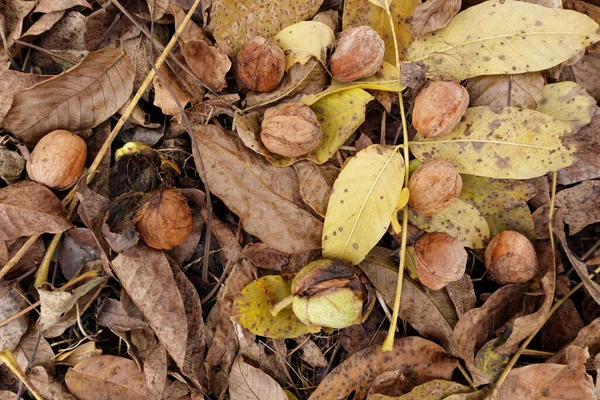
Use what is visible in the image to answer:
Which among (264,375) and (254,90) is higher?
(254,90)

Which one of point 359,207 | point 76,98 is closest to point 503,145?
point 359,207

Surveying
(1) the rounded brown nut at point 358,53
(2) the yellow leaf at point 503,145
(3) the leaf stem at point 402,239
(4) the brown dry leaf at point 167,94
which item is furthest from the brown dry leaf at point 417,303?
(4) the brown dry leaf at point 167,94

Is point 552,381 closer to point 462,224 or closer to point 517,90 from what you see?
point 462,224

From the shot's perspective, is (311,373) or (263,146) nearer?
(263,146)

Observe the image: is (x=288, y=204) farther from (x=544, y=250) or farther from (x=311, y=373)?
(x=544, y=250)

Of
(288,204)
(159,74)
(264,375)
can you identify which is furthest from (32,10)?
(264,375)

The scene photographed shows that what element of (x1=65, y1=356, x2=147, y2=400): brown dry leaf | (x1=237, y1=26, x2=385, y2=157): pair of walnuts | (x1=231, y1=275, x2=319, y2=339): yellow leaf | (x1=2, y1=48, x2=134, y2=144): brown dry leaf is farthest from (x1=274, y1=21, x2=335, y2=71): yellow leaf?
(x1=65, y1=356, x2=147, y2=400): brown dry leaf

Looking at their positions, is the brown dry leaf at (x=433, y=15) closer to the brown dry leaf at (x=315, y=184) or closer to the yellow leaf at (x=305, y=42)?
the yellow leaf at (x=305, y=42)
